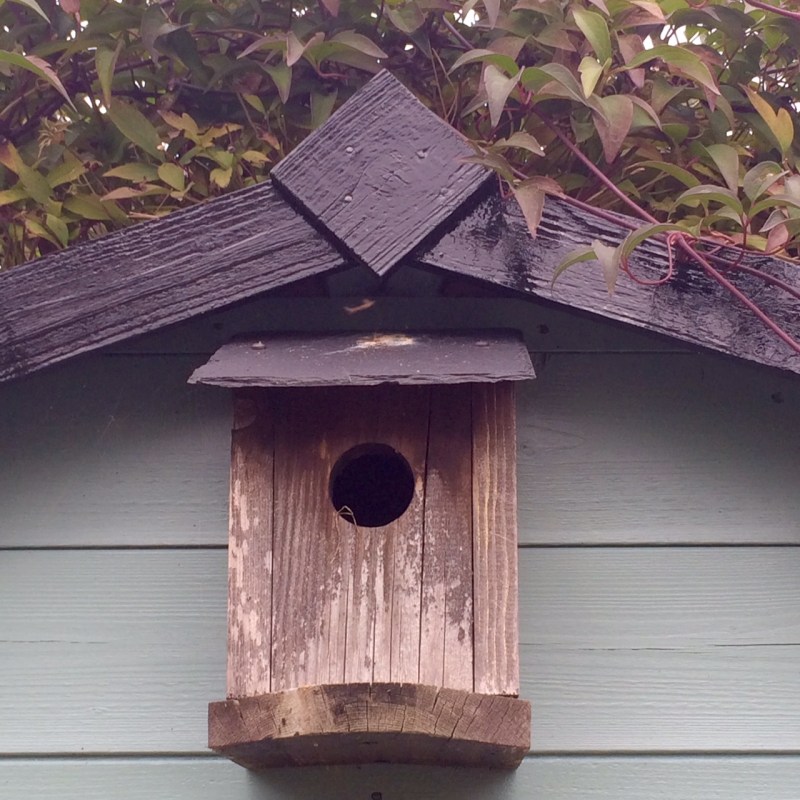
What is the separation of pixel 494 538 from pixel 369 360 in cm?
24

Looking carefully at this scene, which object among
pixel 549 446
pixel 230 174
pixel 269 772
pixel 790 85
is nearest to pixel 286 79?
pixel 230 174

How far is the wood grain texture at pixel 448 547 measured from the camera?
43.6 inches

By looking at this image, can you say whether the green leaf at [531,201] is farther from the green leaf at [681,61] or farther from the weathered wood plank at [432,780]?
the weathered wood plank at [432,780]

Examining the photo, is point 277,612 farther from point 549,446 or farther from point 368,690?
point 549,446

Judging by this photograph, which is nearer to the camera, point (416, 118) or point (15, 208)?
point (416, 118)

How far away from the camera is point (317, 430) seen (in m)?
1.22

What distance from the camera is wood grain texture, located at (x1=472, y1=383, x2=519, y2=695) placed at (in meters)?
1.11

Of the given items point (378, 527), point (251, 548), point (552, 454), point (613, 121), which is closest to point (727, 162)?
point (613, 121)

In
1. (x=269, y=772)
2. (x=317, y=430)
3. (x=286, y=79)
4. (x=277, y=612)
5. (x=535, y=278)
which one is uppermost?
(x=286, y=79)

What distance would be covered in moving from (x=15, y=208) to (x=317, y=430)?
553 mm

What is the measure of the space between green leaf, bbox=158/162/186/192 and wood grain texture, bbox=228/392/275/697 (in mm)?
330

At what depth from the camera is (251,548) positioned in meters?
1.17

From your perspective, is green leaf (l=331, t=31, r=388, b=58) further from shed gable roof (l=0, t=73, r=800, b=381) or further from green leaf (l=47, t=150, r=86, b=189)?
green leaf (l=47, t=150, r=86, b=189)

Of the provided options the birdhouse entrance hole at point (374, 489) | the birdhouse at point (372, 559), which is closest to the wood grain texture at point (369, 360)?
the birdhouse at point (372, 559)
